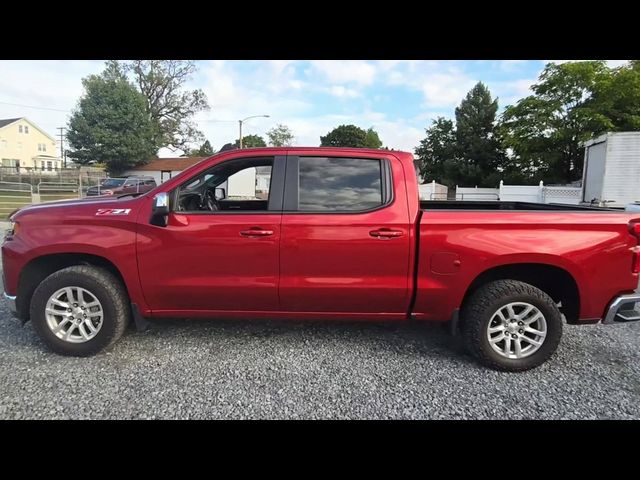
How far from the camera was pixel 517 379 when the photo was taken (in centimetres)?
316

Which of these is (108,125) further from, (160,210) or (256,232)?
(256,232)

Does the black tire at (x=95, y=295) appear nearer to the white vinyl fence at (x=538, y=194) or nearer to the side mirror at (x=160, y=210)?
the side mirror at (x=160, y=210)

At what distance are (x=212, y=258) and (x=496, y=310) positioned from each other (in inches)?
94.7

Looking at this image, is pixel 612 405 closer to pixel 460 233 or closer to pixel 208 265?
pixel 460 233

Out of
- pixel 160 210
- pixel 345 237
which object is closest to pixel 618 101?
pixel 345 237

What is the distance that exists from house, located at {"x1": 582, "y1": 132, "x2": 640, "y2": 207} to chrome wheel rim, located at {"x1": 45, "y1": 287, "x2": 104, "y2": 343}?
13.7 m

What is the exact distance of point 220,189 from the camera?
4449mm

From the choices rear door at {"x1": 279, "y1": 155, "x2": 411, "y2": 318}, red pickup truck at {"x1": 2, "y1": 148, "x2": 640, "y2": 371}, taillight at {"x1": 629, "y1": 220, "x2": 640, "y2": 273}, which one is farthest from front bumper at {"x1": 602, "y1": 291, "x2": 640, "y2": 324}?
rear door at {"x1": 279, "y1": 155, "x2": 411, "y2": 318}

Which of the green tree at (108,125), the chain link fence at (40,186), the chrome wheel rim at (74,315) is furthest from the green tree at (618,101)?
the green tree at (108,125)

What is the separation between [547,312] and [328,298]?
1.81 m

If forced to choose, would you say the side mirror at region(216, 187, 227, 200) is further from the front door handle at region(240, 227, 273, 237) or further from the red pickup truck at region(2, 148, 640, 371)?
the front door handle at region(240, 227, 273, 237)

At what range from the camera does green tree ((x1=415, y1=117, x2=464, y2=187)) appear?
38000 mm
